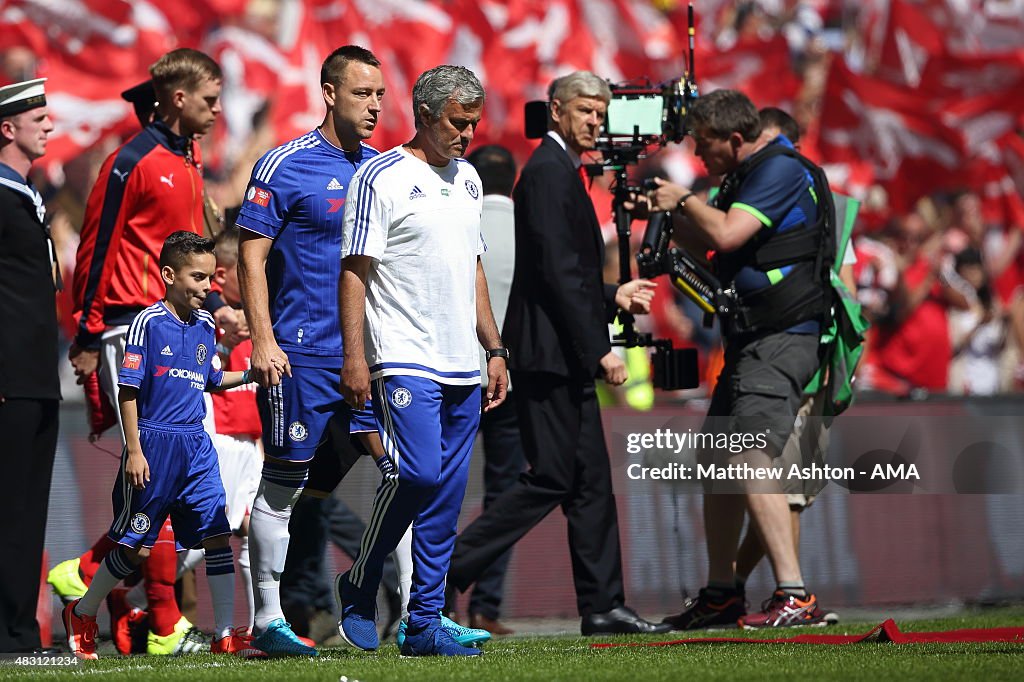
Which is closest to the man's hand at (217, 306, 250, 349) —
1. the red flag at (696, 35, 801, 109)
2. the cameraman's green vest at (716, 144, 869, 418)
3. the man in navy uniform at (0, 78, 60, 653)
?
the man in navy uniform at (0, 78, 60, 653)

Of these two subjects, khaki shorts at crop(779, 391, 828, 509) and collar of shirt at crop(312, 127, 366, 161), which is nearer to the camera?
collar of shirt at crop(312, 127, 366, 161)

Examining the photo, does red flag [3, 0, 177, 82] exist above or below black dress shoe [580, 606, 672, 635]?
above

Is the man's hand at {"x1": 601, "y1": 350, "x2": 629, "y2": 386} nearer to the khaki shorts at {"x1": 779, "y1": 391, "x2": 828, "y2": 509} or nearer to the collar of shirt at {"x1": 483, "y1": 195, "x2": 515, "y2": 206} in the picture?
the khaki shorts at {"x1": 779, "y1": 391, "x2": 828, "y2": 509}

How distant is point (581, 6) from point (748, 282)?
6.89 meters

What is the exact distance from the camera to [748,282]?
7.23 meters

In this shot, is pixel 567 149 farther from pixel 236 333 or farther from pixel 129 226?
pixel 129 226

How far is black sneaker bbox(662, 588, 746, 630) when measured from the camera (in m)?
7.27

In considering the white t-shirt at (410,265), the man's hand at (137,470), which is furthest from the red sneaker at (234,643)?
the white t-shirt at (410,265)

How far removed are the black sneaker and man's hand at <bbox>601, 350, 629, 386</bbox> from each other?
116 centimetres

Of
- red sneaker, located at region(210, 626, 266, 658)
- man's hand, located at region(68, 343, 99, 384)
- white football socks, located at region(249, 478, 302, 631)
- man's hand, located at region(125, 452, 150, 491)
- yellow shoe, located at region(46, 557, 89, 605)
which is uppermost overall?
man's hand, located at region(68, 343, 99, 384)

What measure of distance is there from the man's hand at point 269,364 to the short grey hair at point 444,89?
0.90 meters

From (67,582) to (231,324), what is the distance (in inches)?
51.6

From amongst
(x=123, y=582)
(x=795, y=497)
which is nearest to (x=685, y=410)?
(x=795, y=497)

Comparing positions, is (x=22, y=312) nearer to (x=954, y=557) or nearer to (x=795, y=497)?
(x=795, y=497)
